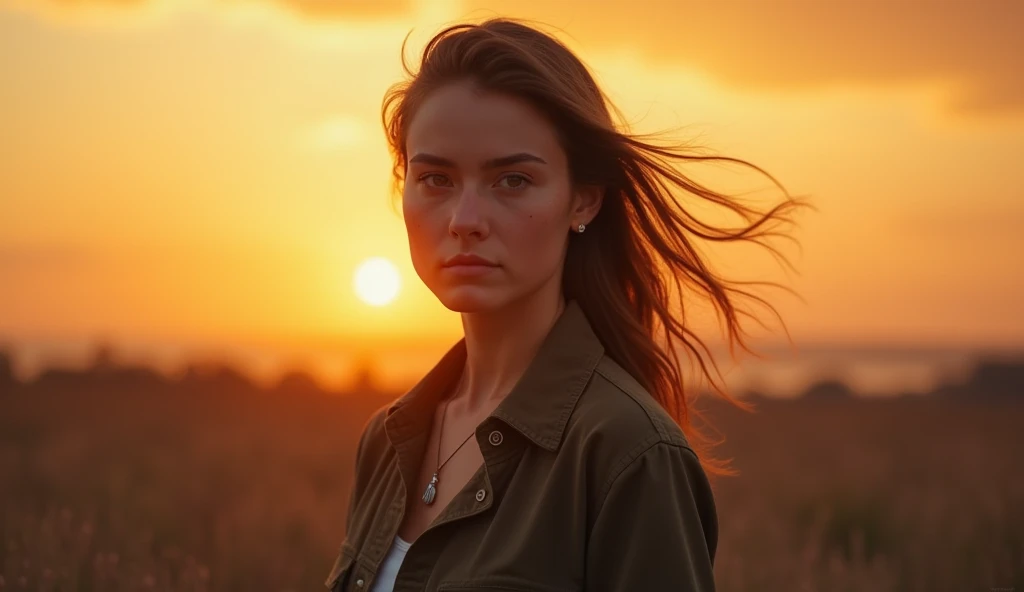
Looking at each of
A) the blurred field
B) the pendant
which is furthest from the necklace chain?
the blurred field

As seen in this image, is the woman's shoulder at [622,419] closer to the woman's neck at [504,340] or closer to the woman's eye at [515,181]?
the woman's neck at [504,340]

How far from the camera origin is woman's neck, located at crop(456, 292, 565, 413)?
3.28m

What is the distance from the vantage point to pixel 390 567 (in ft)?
10.5

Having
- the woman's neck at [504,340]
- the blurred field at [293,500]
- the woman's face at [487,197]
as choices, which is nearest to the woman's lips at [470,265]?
the woman's face at [487,197]

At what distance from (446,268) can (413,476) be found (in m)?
0.68

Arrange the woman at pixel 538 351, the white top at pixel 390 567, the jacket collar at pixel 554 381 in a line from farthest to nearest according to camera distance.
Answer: the white top at pixel 390 567 → the jacket collar at pixel 554 381 → the woman at pixel 538 351

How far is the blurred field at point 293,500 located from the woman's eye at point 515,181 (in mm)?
2418

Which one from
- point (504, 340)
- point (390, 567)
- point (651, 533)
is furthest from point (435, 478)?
point (651, 533)

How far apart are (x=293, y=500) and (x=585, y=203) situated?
169 inches

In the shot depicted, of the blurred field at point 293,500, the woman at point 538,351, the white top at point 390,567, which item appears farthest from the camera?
the blurred field at point 293,500

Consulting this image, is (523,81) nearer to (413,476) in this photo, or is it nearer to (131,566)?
(413,476)

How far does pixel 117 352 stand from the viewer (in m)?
15.2

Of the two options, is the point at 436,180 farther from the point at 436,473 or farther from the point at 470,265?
the point at 436,473

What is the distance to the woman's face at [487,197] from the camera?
10.1 ft
